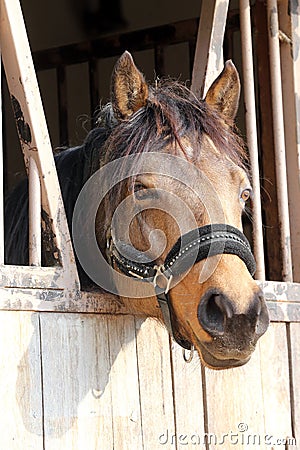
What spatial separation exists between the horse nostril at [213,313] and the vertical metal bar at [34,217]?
0.46 m

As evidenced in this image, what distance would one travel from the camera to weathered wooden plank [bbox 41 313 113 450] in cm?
222

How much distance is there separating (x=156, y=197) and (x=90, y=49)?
3.01 metres

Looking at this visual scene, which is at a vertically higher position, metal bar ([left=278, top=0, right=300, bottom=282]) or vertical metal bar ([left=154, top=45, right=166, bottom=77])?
vertical metal bar ([left=154, top=45, right=166, bottom=77])

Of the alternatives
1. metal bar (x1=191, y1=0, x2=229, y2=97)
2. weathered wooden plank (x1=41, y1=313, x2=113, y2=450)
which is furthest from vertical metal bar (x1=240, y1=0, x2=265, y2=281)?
weathered wooden plank (x1=41, y1=313, x2=113, y2=450)

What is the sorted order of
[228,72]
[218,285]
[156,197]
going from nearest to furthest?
[218,285] → [156,197] → [228,72]

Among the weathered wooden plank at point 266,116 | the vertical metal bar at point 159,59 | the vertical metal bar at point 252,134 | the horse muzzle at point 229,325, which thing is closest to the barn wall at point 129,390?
the vertical metal bar at point 252,134

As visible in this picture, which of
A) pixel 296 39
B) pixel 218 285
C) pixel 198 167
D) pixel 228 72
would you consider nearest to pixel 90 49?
pixel 296 39

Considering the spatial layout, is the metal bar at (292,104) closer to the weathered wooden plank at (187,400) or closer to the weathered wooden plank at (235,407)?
the weathered wooden plank at (235,407)

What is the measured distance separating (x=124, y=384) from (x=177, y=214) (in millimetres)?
511

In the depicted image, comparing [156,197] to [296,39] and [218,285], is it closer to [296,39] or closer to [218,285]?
[218,285]

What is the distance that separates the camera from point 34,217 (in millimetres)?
2311

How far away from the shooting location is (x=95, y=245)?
2539mm

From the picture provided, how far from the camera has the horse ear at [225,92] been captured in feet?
8.64

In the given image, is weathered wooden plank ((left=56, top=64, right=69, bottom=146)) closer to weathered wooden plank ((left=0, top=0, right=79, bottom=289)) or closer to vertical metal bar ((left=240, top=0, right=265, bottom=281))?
vertical metal bar ((left=240, top=0, right=265, bottom=281))
